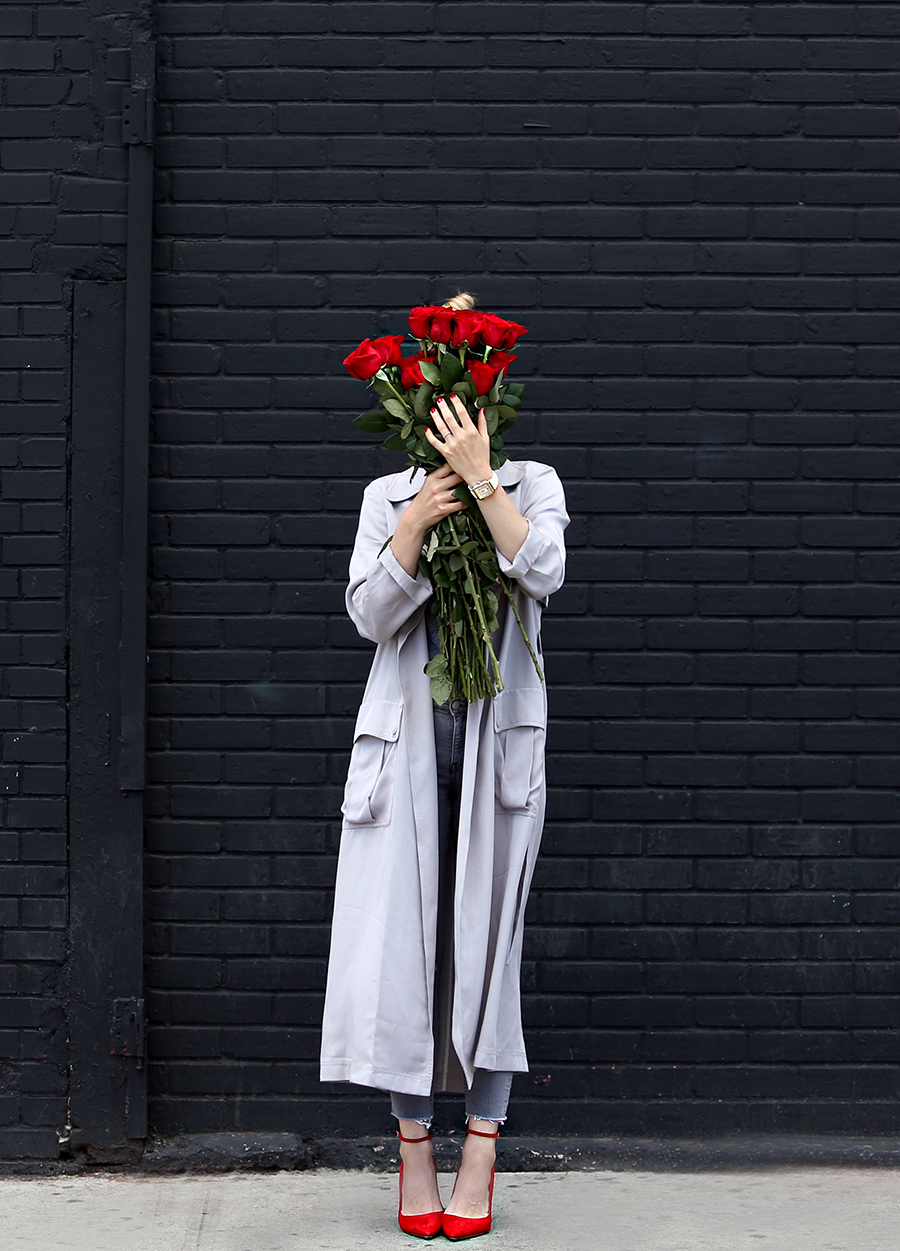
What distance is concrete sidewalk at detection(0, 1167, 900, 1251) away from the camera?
3.39m

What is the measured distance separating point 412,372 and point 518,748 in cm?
96

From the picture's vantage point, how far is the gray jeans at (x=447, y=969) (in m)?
3.34

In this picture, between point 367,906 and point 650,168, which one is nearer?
point 367,906

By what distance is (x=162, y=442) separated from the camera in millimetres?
4137

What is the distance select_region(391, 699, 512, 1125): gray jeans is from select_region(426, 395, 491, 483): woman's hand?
58cm

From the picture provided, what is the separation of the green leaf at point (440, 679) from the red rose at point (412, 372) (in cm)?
66

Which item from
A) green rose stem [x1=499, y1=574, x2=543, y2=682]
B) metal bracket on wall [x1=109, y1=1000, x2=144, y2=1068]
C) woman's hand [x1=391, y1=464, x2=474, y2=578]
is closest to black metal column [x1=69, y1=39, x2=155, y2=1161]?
metal bracket on wall [x1=109, y1=1000, x2=144, y2=1068]

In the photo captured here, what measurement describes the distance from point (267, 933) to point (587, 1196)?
1210 millimetres

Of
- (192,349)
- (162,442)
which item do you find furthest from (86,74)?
(162,442)

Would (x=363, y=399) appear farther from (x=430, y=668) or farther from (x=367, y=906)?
(x=367, y=906)

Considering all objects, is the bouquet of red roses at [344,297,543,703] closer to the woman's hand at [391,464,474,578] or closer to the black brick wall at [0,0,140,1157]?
the woman's hand at [391,464,474,578]

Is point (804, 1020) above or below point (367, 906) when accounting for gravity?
below

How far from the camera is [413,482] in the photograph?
341cm

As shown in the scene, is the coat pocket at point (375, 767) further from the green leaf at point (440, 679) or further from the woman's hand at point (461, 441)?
the woman's hand at point (461, 441)
